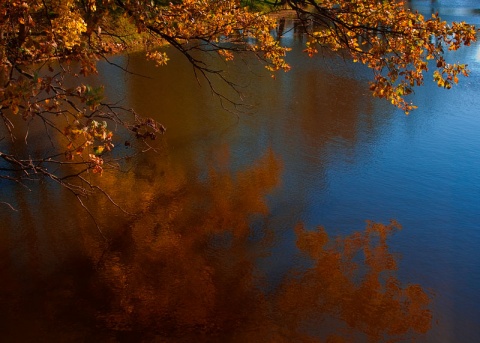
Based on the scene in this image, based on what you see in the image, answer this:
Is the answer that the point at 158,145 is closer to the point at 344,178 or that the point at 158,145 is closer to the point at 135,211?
the point at 135,211

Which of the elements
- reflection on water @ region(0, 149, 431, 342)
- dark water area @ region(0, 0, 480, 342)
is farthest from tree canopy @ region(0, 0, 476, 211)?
reflection on water @ region(0, 149, 431, 342)

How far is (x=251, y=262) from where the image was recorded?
8859 mm

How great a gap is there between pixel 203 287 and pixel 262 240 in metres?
1.78

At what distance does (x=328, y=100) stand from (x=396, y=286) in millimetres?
10446

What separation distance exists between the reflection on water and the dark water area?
27mm

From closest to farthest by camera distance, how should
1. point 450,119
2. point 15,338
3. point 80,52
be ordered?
point 80,52, point 15,338, point 450,119

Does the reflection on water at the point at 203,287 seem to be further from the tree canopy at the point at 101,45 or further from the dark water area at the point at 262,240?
the tree canopy at the point at 101,45

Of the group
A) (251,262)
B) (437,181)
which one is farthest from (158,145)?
(437,181)

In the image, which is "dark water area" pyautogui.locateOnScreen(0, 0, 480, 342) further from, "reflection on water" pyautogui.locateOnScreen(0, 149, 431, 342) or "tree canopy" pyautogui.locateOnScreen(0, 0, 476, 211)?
"tree canopy" pyautogui.locateOnScreen(0, 0, 476, 211)

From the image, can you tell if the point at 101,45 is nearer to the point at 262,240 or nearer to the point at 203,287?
the point at 203,287

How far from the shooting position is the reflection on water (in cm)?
727

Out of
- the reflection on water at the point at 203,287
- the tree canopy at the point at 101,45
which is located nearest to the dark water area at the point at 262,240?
the reflection on water at the point at 203,287

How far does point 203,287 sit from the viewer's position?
26.7ft

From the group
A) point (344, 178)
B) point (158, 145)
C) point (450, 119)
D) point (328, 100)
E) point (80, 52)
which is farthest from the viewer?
point (328, 100)
